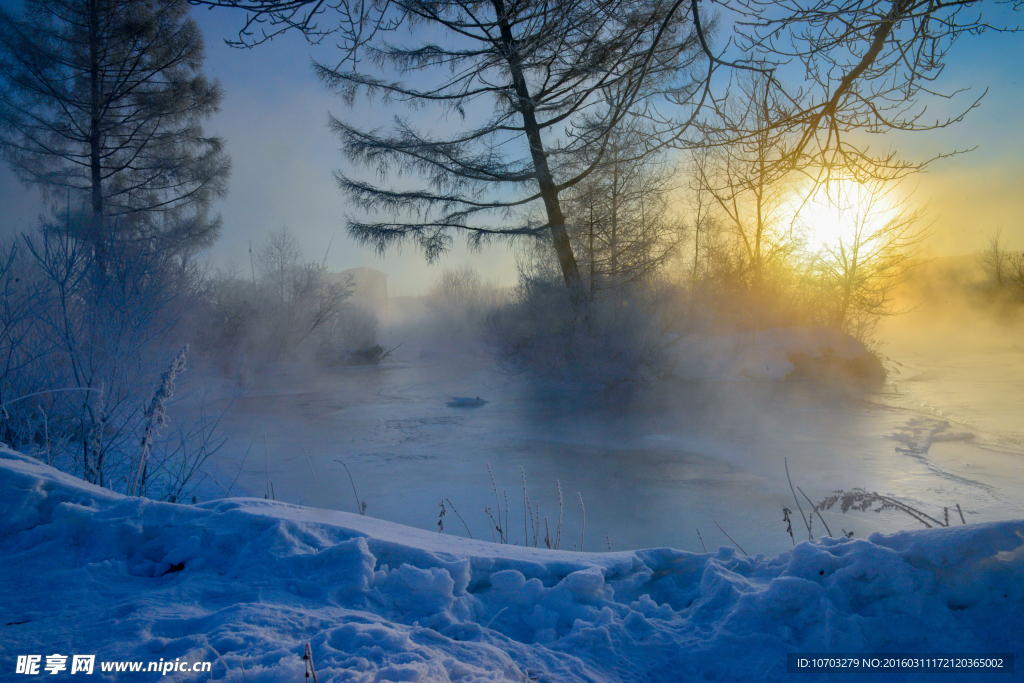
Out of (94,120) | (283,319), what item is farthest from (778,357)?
(94,120)

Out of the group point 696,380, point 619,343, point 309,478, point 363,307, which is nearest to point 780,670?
point 309,478

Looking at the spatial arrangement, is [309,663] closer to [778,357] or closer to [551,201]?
[551,201]

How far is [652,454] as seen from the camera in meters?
6.37

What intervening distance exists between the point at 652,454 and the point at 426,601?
5.27m

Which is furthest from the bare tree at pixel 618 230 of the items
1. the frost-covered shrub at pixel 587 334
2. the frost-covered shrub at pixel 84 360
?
the frost-covered shrub at pixel 84 360

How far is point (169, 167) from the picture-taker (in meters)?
12.3

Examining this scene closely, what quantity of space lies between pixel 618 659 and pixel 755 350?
1216 cm

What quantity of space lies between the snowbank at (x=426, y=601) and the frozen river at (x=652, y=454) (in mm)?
2178

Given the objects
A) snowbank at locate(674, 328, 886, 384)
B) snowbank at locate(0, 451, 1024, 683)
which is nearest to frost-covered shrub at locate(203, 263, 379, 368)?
snowbank at locate(674, 328, 886, 384)

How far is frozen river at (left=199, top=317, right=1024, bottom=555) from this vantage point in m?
4.32

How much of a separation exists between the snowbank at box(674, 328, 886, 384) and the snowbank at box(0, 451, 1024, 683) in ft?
33.4

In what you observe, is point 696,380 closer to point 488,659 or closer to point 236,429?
point 236,429

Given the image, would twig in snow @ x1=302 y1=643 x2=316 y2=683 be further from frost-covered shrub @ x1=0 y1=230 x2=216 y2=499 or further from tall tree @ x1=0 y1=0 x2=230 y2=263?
tall tree @ x1=0 y1=0 x2=230 y2=263

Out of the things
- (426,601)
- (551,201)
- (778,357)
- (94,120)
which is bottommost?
(426,601)
